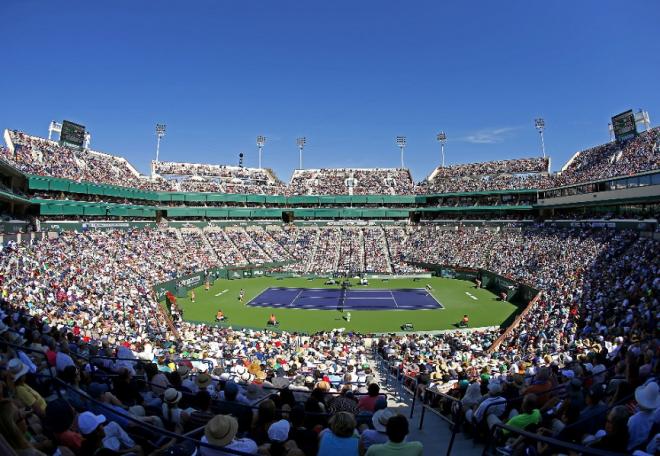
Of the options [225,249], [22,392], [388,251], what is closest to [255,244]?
[225,249]

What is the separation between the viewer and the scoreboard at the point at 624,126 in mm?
53128

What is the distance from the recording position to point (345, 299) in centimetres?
4159

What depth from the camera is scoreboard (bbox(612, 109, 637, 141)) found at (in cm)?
5313

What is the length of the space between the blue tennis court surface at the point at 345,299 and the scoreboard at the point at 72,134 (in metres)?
34.4

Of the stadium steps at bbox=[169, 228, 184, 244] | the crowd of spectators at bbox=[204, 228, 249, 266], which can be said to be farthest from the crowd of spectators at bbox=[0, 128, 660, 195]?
the crowd of spectators at bbox=[204, 228, 249, 266]

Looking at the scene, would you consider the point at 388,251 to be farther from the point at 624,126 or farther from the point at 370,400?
the point at 370,400

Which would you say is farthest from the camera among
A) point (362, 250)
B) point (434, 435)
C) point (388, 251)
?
point (388, 251)

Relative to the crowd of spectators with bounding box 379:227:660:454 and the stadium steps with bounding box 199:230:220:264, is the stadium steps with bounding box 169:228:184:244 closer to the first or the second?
the stadium steps with bounding box 199:230:220:264

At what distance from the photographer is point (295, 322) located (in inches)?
1280

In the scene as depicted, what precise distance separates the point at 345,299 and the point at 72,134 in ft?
144

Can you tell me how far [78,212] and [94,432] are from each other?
155 feet

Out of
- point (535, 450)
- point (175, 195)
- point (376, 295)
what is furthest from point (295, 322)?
point (175, 195)

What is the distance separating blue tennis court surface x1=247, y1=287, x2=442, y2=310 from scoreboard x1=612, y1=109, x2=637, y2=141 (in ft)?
111

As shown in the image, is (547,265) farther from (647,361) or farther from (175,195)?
(175,195)
